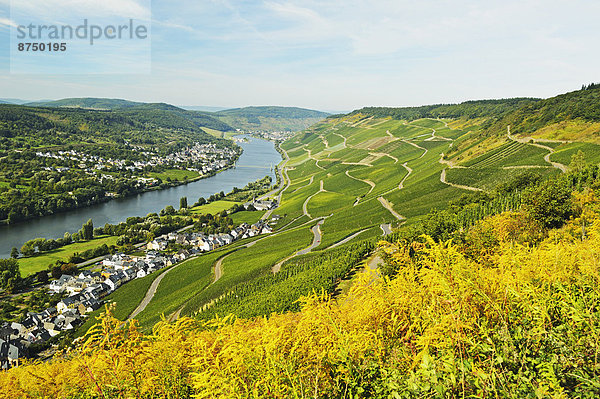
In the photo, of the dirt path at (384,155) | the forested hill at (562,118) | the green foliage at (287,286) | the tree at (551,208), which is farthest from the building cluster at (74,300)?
the forested hill at (562,118)

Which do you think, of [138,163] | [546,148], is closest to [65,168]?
[138,163]

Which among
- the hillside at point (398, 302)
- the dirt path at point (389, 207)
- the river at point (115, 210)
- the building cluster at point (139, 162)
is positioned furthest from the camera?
the building cluster at point (139, 162)

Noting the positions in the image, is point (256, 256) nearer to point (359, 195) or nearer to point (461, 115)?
point (359, 195)

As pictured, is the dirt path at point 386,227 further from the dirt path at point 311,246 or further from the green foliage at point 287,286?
the green foliage at point 287,286

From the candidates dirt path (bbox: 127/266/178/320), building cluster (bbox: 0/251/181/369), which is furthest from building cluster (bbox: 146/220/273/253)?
dirt path (bbox: 127/266/178/320)

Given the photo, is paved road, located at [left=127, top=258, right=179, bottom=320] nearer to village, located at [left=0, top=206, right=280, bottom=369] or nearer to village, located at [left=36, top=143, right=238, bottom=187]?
village, located at [left=0, top=206, right=280, bottom=369]

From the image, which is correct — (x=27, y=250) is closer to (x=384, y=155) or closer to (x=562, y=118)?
(x=384, y=155)
